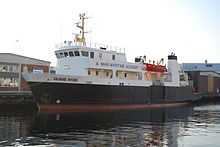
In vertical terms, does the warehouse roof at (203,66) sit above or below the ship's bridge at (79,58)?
above

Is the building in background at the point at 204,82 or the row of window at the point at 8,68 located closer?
the row of window at the point at 8,68

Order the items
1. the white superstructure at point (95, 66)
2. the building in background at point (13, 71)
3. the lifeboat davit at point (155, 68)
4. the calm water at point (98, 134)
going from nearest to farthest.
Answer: the calm water at point (98, 134) < the white superstructure at point (95, 66) < the lifeboat davit at point (155, 68) < the building in background at point (13, 71)

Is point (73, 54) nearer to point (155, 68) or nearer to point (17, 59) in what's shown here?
point (155, 68)

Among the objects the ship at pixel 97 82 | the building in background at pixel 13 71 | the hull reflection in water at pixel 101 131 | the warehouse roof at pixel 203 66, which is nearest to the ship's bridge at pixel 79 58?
the ship at pixel 97 82

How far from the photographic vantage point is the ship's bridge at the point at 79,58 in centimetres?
3941

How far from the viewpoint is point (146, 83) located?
45438mm

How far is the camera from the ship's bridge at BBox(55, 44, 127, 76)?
3941cm

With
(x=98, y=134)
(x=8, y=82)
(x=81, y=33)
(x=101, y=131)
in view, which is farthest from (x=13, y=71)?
(x=98, y=134)

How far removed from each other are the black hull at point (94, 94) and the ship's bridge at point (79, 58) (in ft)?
8.99

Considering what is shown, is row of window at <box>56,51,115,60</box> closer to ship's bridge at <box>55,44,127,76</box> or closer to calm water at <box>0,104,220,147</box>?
ship's bridge at <box>55,44,127,76</box>

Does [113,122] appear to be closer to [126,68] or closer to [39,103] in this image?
[39,103]

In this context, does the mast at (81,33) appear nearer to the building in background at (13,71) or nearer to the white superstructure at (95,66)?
the white superstructure at (95,66)

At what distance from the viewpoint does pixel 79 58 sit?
39.7 m

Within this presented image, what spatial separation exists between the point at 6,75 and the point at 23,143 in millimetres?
40194
